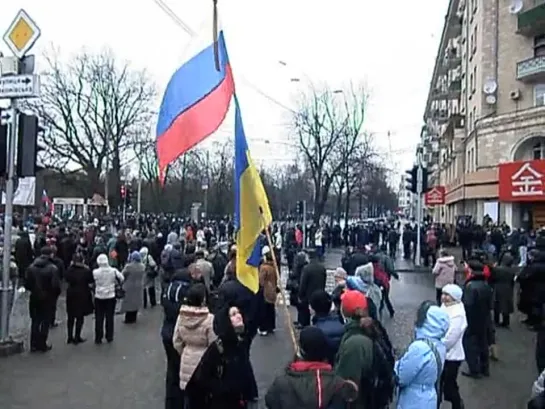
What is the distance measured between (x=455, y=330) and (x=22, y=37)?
7589mm

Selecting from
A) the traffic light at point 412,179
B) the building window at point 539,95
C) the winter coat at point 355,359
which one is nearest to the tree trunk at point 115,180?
the building window at point 539,95

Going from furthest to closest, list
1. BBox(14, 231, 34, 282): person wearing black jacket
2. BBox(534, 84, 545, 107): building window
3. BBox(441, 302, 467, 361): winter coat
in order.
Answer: BBox(534, 84, 545, 107): building window
BBox(14, 231, 34, 282): person wearing black jacket
BBox(441, 302, 467, 361): winter coat

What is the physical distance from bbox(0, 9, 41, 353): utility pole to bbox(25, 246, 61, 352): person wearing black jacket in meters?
0.53

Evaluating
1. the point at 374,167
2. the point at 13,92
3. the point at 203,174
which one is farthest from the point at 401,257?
the point at 203,174

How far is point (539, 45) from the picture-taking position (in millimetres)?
40969

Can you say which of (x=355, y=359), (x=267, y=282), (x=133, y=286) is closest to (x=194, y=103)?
(x=355, y=359)

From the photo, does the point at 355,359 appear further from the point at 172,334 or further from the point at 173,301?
the point at 173,301

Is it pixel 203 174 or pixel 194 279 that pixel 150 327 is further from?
pixel 203 174

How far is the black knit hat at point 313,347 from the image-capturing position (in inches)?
183

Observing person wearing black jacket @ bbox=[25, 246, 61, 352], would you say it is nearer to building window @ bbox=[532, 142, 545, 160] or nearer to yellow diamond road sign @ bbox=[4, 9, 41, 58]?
yellow diamond road sign @ bbox=[4, 9, 41, 58]

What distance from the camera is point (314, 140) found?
48.8 meters

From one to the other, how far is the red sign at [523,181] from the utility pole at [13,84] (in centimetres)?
2664

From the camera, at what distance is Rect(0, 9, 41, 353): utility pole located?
35.8 ft

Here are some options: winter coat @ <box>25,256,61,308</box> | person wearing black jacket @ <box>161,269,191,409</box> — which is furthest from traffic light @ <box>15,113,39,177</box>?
person wearing black jacket @ <box>161,269,191,409</box>
